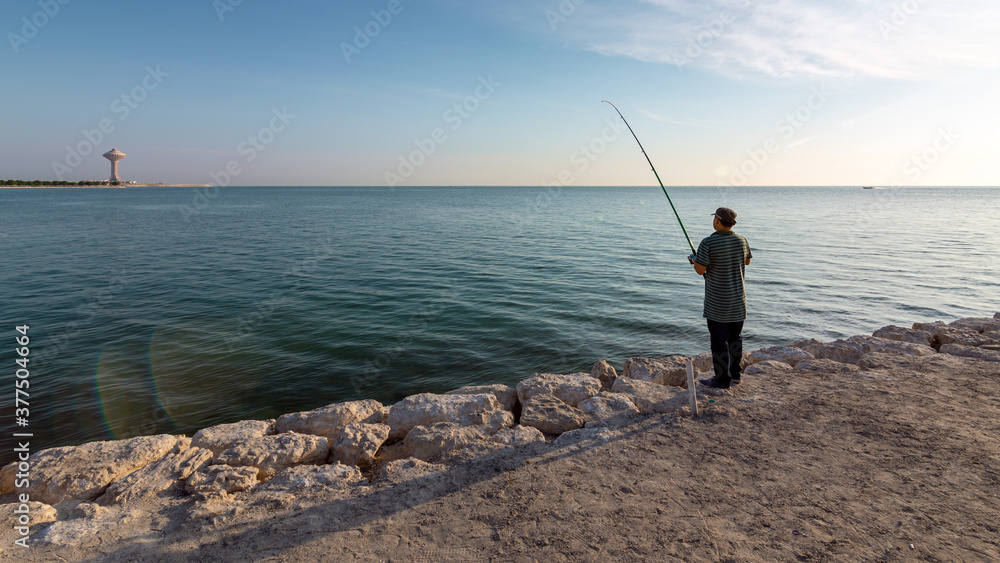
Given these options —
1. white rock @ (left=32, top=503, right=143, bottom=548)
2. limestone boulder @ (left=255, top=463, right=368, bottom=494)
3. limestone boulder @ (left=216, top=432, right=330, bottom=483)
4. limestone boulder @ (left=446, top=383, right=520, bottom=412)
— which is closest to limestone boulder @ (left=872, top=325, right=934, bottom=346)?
limestone boulder @ (left=446, top=383, right=520, bottom=412)

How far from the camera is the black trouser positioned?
19.2ft

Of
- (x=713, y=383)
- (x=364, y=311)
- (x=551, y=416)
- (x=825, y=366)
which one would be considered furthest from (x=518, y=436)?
(x=364, y=311)

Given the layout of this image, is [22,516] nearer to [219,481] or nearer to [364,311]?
[219,481]

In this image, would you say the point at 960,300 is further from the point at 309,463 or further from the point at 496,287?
the point at 309,463


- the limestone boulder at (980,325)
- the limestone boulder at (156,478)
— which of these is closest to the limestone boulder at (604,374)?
the limestone boulder at (156,478)

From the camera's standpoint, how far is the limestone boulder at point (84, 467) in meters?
4.42

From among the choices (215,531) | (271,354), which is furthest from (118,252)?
(215,531)

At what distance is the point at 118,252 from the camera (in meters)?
21.9

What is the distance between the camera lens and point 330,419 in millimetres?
5727

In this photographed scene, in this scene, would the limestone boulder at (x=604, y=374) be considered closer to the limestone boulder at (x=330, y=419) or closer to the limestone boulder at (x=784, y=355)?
the limestone boulder at (x=784, y=355)

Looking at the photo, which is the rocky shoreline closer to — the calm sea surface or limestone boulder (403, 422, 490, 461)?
limestone boulder (403, 422, 490, 461)

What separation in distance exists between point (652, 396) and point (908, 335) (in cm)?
614

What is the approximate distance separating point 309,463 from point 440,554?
2.33 meters

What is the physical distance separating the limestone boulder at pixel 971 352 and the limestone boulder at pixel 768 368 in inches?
121
